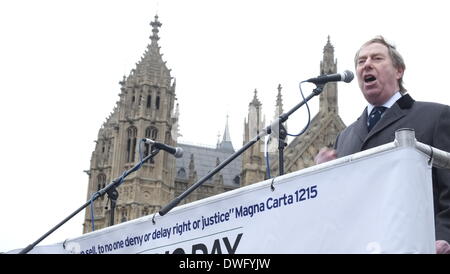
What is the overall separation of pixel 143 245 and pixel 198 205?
0.53 m

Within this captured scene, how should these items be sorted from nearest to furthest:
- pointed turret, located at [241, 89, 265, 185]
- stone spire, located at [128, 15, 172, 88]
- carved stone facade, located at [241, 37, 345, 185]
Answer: pointed turret, located at [241, 89, 265, 185], carved stone facade, located at [241, 37, 345, 185], stone spire, located at [128, 15, 172, 88]

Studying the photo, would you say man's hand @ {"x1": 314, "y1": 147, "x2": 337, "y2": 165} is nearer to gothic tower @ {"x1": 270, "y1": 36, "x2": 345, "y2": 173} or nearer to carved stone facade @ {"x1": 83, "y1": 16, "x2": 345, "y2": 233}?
carved stone facade @ {"x1": 83, "y1": 16, "x2": 345, "y2": 233}

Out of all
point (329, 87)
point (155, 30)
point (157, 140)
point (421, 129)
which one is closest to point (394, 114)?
point (421, 129)

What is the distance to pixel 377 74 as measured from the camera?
3266 millimetres

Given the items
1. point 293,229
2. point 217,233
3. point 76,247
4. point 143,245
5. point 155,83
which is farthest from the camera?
point 155,83

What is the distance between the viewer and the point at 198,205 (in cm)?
328

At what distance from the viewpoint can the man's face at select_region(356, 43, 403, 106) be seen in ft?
10.7

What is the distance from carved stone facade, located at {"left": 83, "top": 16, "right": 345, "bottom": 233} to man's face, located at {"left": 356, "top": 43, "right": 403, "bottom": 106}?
83.7ft

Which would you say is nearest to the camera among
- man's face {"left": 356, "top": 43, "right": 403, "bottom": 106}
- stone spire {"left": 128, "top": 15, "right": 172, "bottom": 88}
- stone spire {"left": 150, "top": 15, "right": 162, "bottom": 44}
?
man's face {"left": 356, "top": 43, "right": 403, "bottom": 106}

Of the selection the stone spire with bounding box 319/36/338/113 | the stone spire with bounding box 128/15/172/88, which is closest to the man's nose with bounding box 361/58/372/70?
the stone spire with bounding box 128/15/172/88

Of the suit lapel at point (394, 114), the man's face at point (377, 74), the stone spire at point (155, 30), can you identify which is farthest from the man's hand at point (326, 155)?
the stone spire at point (155, 30)

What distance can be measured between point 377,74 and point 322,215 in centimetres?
101

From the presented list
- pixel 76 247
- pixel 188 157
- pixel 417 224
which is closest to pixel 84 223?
pixel 188 157

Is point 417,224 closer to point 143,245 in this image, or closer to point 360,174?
point 360,174
